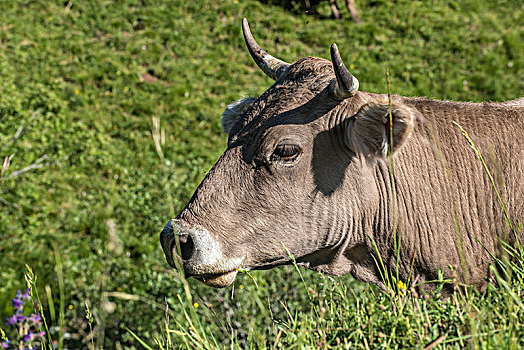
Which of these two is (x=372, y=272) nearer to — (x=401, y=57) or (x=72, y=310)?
(x=72, y=310)

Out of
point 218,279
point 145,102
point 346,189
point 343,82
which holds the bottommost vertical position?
point 145,102

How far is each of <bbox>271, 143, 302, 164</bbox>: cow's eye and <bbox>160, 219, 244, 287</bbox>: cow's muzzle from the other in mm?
644

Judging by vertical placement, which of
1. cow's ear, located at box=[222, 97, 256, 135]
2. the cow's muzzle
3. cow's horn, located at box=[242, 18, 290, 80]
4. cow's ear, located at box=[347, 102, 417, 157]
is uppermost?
cow's horn, located at box=[242, 18, 290, 80]

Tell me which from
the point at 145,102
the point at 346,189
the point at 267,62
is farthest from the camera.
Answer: the point at 145,102

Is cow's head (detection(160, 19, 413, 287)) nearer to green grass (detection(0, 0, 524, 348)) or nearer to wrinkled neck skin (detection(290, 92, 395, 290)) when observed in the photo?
wrinkled neck skin (detection(290, 92, 395, 290))

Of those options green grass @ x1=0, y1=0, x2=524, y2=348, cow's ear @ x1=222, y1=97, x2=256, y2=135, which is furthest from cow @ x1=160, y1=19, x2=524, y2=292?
green grass @ x1=0, y1=0, x2=524, y2=348

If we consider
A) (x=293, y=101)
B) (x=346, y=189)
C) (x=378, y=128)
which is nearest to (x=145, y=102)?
(x=293, y=101)

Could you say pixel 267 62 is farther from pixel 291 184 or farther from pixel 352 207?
pixel 352 207

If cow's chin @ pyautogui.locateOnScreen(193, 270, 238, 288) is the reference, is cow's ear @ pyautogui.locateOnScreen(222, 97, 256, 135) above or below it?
above

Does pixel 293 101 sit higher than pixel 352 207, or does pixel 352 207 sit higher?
pixel 293 101

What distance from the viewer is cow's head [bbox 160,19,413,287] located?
3.76 meters

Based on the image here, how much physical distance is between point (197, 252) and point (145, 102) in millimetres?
7567

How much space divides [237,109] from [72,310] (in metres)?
4.02

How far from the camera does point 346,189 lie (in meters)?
3.91
